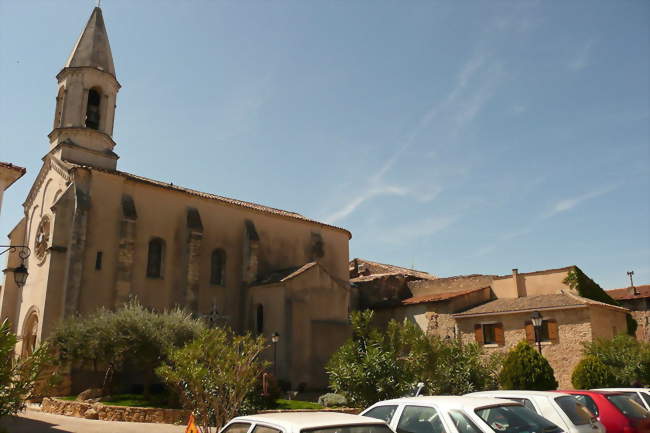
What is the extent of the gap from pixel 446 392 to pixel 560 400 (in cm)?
941

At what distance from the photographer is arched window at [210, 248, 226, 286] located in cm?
3155

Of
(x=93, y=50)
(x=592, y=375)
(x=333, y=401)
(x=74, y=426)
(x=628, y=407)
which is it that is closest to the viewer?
(x=628, y=407)

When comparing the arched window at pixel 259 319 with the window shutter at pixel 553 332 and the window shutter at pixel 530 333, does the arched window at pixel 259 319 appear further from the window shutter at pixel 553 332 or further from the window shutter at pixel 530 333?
the window shutter at pixel 553 332

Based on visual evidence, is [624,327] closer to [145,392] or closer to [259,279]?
[259,279]

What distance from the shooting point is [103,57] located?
31531mm

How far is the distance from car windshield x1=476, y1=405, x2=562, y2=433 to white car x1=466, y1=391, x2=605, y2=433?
136cm

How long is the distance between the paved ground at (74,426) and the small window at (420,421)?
32.9ft

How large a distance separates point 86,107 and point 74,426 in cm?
1968

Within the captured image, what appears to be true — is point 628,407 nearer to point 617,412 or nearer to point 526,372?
point 617,412

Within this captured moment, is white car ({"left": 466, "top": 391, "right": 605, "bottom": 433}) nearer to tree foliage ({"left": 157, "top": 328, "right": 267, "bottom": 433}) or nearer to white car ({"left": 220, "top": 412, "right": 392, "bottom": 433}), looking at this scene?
white car ({"left": 220, "top": 412, "right": 392, "bottom": 433})

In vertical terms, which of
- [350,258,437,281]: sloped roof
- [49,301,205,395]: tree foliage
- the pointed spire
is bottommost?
[49,301,205,395]: tree foliage

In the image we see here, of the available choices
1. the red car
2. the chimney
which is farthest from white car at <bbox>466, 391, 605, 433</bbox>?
the chimney

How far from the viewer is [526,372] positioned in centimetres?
2086

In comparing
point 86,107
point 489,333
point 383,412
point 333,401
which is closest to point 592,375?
point 489,333
